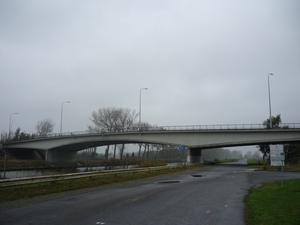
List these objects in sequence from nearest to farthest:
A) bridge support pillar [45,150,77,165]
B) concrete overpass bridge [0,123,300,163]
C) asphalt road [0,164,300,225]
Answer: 1. asphalt road [0,164,300,225]
2. concrete overpass bridge [0,123,300,163]
3. bridge support pillar [45,150,77,165]

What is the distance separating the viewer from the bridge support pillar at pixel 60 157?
222 feet

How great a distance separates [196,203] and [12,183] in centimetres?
1040

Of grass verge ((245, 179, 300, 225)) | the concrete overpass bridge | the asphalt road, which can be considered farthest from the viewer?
the concrete overpass bridge

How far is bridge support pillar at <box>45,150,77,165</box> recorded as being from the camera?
222ft

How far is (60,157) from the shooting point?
7156 cm

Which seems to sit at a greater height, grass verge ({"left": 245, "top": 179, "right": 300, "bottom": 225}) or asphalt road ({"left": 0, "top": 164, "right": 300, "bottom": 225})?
grass verge ({"left": 245, "top": 179, "right": 300, "bottom": 225})

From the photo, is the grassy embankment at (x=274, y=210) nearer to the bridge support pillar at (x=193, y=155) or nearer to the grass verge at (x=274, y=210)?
the grass verge at (x=274, y=210)

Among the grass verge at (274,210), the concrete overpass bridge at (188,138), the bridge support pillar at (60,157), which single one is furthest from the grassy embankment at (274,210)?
the bridge support pillar at (60,157)

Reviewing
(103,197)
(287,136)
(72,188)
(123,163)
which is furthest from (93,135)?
(103,197)

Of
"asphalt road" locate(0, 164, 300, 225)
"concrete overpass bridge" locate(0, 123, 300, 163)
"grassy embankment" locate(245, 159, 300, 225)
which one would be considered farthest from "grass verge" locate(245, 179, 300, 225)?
"concrete overpass bridge" locate(0, 123, 300, 163)

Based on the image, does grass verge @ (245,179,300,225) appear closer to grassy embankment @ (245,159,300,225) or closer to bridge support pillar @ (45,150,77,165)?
grassy embankment @ (245,159,300,225)

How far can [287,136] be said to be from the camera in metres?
45.2

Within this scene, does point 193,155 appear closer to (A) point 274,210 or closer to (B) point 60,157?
(B) point 60,157

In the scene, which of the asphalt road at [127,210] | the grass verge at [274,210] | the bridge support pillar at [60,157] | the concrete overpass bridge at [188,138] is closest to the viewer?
the grass verge at [274,210]
